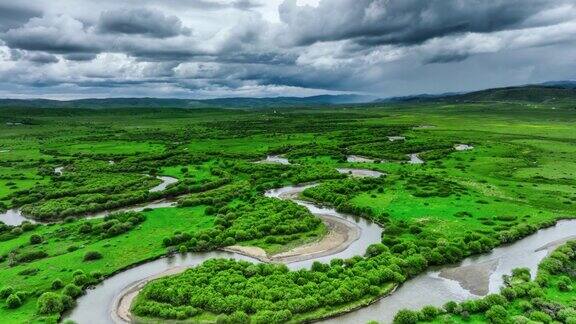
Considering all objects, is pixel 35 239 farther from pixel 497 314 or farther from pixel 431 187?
pixel 431 187

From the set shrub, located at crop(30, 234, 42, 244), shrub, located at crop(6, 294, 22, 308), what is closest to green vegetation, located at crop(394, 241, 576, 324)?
A: shrub, located at crop(6, 294, 22, 308)

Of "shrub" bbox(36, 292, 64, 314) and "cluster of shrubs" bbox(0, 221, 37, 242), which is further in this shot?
"cluster of shrubs" bbox(0, 221, 37, 242)

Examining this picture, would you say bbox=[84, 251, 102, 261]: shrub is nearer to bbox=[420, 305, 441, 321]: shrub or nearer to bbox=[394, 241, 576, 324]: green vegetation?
bbox=[394, 241, 576, 324]: green vegetation

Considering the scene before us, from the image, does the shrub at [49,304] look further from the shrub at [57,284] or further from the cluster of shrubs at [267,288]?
the cluster of shrubs at [267,288]

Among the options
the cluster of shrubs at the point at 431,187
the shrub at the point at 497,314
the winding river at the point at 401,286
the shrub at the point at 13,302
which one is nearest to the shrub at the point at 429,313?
the winding river at the point at 401,286

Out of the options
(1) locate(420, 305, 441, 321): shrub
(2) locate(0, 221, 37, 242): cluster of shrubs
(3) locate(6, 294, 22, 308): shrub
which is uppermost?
(1) locate(420, 305, 441, 321): shrub

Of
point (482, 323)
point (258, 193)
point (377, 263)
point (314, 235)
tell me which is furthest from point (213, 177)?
A: point (482, 323)

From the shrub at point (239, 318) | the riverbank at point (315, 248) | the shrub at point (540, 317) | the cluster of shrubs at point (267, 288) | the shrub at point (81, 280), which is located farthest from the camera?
the riverbank at point (315, 248)
